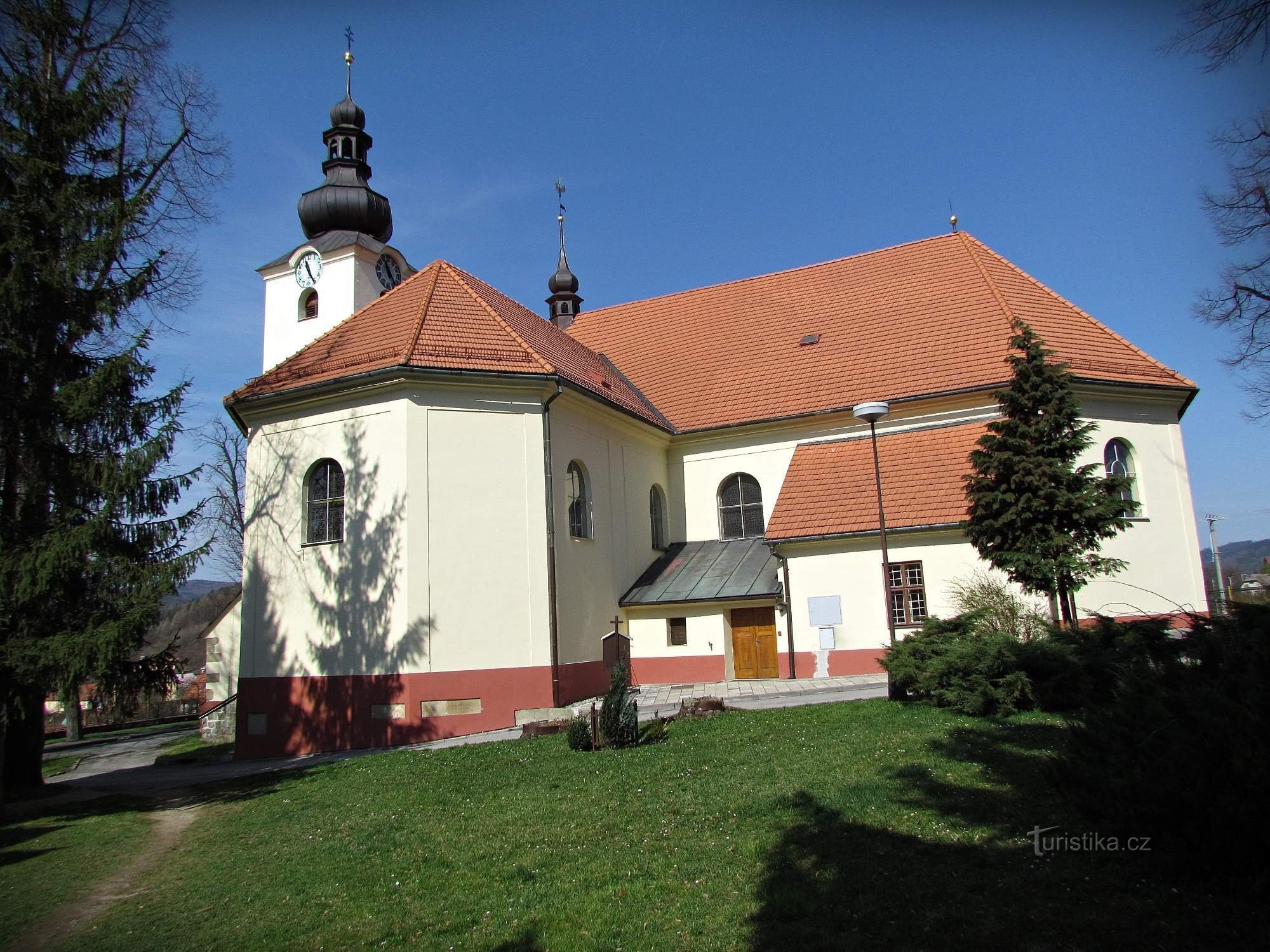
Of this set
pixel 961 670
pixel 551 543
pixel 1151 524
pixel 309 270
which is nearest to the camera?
pixel 961 670

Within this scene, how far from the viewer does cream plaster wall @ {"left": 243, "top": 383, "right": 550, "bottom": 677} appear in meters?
15.2

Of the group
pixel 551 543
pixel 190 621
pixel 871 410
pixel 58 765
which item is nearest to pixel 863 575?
pixel 871 410

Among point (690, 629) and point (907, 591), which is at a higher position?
point (907, 591)

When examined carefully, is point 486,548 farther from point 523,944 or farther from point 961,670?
point 523,944

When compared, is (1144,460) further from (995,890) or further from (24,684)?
(24,684)

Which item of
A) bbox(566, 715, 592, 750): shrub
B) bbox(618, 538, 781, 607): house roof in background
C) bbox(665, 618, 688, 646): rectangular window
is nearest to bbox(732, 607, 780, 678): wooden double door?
bbox(618, 538, 781, 607): house roof in background

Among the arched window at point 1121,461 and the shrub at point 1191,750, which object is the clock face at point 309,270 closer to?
the arched window at point 1121,461

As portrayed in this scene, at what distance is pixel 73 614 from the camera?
10.9 meters

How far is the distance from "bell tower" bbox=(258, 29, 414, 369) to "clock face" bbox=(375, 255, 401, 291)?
0.02 metres

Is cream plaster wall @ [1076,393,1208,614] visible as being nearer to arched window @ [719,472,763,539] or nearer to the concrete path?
the concrete path

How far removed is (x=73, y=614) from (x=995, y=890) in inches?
433

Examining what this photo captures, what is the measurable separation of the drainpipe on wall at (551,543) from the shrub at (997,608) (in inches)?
284

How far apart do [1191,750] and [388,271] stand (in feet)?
77.2

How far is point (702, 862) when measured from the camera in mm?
6273
